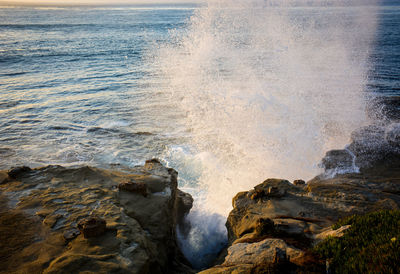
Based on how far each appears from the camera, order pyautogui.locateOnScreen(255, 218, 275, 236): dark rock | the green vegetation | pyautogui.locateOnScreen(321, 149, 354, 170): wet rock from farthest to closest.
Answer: pyautogui.locateOnScreen(321, 149, 354, 170): wet rock → pyautogui.locateOnScreen(255, 218, 275, 236): dark rock → the green vegetation

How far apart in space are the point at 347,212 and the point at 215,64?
60.1 feet

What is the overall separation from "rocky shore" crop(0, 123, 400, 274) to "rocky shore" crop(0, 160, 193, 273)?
16 millimetres

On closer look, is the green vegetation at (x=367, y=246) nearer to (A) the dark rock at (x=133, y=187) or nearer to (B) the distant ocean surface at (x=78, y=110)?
(A) the dark rock at (x=133, y=187)

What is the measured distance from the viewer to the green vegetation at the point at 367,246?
10.6 feet

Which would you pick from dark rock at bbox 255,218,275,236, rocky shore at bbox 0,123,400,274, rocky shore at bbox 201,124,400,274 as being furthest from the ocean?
A: dark rock at bbox 255,218,275,236

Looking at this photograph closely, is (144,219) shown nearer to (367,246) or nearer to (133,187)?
(133,187)

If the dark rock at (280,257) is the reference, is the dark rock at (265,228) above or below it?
below

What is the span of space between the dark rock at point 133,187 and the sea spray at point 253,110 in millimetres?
1797

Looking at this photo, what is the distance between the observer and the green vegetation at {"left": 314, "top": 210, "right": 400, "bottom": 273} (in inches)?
127

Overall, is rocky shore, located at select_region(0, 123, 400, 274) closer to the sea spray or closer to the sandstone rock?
the sandstone rock

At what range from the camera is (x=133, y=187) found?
5586 millimetres

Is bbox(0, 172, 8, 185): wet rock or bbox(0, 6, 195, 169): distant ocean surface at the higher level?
bbox(0, 172, 8, 185): wet rock

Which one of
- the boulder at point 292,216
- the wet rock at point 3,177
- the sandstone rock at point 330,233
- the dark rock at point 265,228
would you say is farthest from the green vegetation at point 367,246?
the wet rock at point 3,177

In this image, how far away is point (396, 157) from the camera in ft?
28.3
